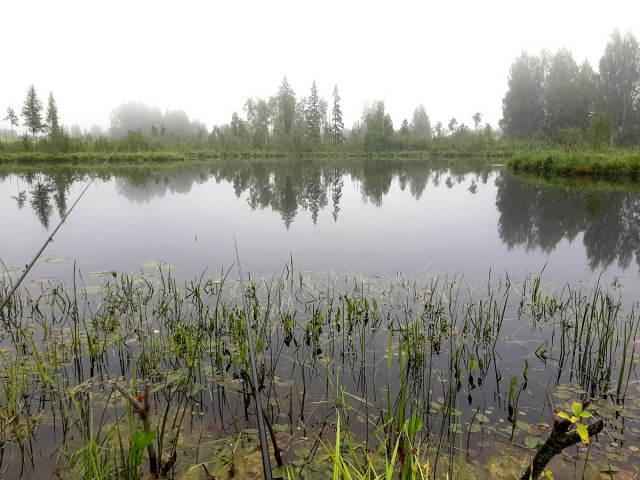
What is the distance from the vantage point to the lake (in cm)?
305

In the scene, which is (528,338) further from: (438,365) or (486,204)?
(486,204)

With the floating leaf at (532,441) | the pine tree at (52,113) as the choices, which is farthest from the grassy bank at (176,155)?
the floating leaf at (532,441)

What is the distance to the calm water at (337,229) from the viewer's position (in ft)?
26.0

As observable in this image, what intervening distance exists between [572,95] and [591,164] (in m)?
38.9

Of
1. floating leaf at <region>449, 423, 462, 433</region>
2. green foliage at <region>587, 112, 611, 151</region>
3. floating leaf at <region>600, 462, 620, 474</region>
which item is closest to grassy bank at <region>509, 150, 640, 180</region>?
green foliage at <region>587, 112, 611, 151</region>

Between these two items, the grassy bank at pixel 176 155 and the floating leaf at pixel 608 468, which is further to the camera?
the grassy bank at pixel 176 155

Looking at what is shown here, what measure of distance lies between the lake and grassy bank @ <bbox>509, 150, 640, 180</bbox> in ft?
28.8

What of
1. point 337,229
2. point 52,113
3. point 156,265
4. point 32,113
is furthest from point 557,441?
point 32,113

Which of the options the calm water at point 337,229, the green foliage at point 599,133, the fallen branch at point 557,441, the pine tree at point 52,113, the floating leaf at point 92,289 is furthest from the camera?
the pine tree at point 52,113

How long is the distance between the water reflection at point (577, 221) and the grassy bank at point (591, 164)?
4290 mm

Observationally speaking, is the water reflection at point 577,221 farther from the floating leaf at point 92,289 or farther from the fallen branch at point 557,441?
the floating leaf at point 92,289

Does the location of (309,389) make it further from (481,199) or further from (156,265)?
(481,199)

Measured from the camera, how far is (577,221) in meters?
11.4

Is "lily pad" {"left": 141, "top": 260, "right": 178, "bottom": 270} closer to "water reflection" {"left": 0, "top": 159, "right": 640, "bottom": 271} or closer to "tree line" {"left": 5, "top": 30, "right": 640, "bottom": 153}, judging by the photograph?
"water reflection" {"left": 0, "top": 159, "right": 640, "bottom": 271}
